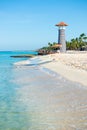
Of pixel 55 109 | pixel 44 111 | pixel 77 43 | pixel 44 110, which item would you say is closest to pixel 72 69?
pixel 55 109

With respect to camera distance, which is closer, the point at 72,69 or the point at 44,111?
the point at 44,111

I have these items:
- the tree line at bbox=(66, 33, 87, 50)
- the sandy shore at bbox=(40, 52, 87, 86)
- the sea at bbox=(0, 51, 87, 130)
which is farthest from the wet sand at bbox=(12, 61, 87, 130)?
the tree line at bbox=(66, 33, 87, 50)

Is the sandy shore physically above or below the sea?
below

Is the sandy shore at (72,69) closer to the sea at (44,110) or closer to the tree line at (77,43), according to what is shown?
the sea at (44,110)

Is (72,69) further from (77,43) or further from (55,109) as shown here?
(77,43)

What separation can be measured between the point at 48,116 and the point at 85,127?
5.15 ft

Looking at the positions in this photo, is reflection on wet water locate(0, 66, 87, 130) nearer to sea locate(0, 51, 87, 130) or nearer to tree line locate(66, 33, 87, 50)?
sea locate(0, 51, 87, 130)

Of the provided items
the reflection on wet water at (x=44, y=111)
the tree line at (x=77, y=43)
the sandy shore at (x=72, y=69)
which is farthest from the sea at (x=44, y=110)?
A: the tree line at (x=77, y=43)

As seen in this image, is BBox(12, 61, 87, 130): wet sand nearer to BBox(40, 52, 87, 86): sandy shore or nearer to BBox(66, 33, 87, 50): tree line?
BBox(40, 52, 87, 86): sandy shore

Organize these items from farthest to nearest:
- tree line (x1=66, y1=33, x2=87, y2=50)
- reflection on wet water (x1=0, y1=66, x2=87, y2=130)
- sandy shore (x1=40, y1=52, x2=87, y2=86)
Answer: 1. tree line (x1=66, y1=33, x2=87, y2=50)
2. sandy shore (x1=40, y1=52, x2=87, y2=86)
3. reflection on wet water (x1=0, y1=66, x2=87, y2=130)

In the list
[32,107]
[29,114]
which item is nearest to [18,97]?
[32,107]

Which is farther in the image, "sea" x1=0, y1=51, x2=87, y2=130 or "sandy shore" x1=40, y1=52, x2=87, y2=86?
"sandy shore" x1=40, y1=52, x2=87, y2=86

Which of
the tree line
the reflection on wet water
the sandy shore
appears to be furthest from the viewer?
the tree line

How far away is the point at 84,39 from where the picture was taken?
113 meters
